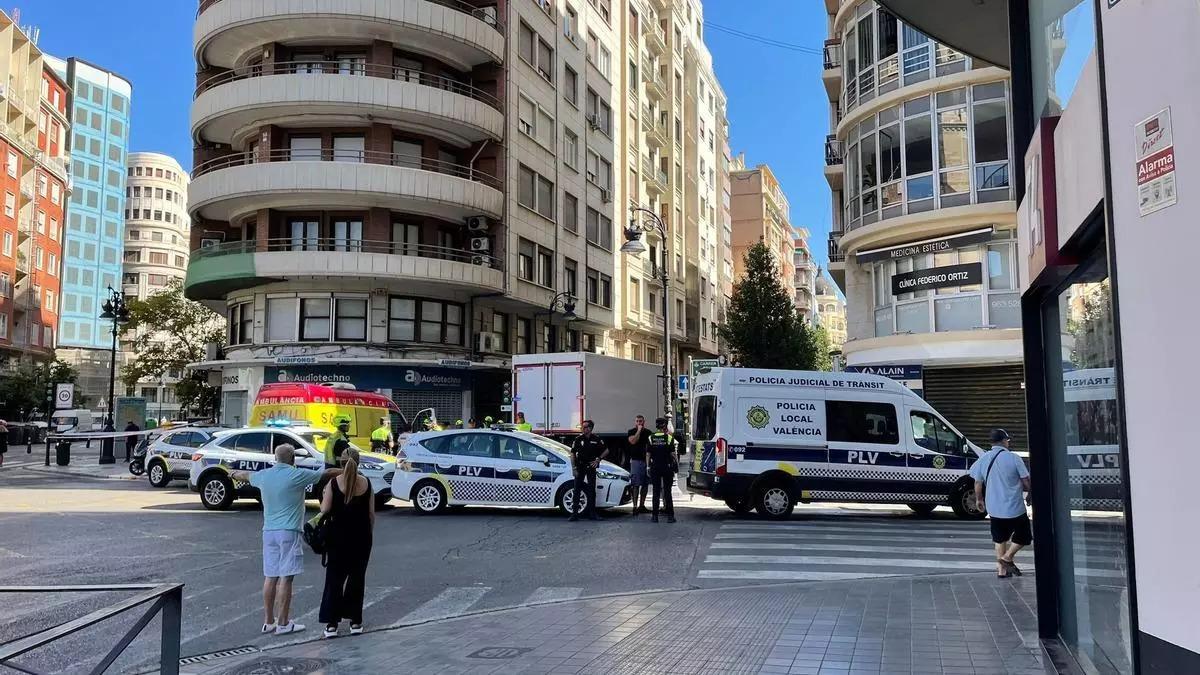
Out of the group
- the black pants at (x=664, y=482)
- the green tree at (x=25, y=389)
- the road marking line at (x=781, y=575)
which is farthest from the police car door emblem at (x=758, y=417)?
the green tree at (x=25, y=389)

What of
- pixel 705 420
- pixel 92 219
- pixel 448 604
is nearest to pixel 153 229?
pixel 92 219

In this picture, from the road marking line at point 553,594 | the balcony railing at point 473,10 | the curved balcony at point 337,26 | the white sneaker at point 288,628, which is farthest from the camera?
the balcony railing at point 473,10

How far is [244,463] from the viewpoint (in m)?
16.9

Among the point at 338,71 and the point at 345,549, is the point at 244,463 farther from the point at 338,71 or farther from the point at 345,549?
the point at 338,71

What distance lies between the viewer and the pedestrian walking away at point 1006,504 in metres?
9.40

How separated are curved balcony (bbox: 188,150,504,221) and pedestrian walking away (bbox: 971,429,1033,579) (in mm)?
24606

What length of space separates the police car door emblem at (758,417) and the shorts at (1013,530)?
584 centimetres

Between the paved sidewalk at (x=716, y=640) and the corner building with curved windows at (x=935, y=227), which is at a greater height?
the corner building with curved windows at (x=935, y=227)

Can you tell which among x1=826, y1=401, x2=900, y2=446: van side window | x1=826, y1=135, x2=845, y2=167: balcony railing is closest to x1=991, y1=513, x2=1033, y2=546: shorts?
x1=826, y1=401, x2=900, y2=446: van side window

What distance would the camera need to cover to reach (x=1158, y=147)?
3.53m

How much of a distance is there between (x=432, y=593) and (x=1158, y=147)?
7.65m

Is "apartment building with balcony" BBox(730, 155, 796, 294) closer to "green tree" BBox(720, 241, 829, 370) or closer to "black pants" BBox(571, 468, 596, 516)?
"green tree" BBox(720, 241, 829, 370)

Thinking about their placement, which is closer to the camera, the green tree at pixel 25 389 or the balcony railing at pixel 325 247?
the balcony railing at pixel 325 247

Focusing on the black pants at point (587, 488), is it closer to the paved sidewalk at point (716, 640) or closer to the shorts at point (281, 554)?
the paved sidewalk at point (716, 640)
